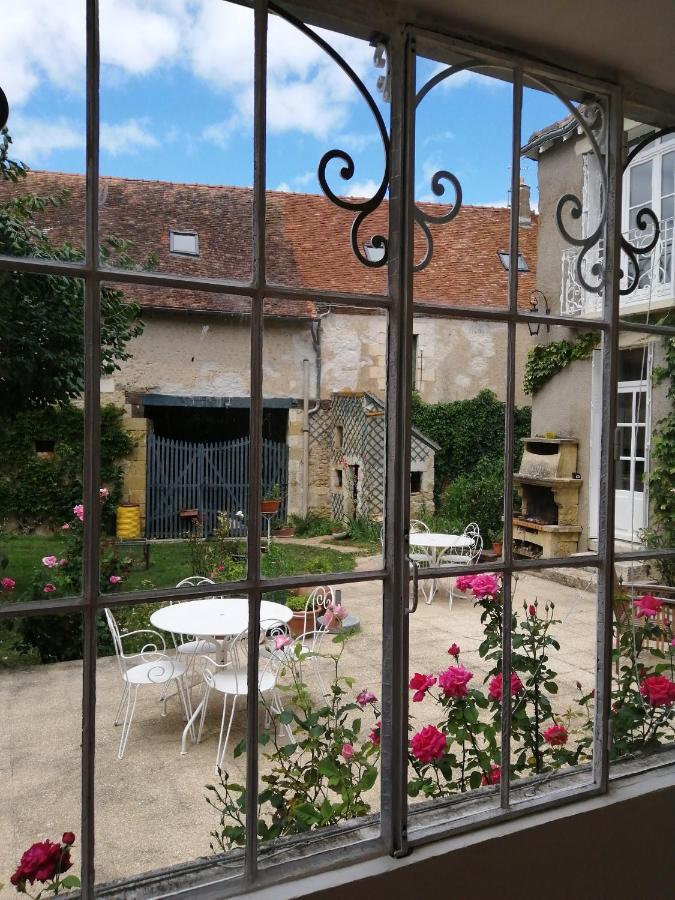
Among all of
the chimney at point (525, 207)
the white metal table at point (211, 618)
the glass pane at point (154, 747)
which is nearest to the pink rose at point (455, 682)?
the white metal table at point (211, 618)

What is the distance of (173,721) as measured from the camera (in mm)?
2646

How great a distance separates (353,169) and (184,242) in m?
0.45

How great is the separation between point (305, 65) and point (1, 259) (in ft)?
2.03

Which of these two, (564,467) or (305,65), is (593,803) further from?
(564,467)

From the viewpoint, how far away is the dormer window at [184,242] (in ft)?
4.32

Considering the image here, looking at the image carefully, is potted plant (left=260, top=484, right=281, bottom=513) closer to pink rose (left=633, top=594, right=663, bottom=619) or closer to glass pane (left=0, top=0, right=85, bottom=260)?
glass pane (left=0, top=0, right=85, bottom=260)

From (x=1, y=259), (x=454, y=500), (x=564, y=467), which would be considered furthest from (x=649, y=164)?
(x=1, y=259)

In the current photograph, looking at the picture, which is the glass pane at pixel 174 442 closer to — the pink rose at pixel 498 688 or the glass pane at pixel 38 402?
the glass pane at pixel 38 402

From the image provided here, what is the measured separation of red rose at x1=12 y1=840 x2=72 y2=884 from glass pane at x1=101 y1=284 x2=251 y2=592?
412mm

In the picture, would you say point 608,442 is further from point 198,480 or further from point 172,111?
point 172,111

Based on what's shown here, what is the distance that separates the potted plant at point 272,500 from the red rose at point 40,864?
2.42 feet

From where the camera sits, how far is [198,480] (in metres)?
1.27

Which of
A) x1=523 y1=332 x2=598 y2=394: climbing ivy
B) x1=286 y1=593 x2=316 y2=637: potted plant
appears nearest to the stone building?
x1=523 y1=332 x2=598 y2=394: climbing ivy

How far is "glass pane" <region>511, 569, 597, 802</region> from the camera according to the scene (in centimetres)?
141
